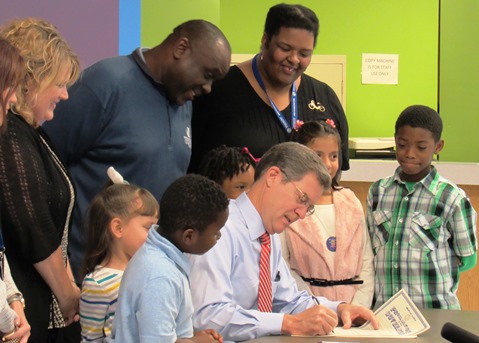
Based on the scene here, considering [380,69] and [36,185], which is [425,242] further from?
[380,69]

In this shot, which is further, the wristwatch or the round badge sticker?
the round badge sticker

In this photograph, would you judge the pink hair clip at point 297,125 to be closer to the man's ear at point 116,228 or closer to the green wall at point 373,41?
the man's ear at point 116,228

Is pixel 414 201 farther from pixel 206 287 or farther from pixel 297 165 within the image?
pixel 206 287

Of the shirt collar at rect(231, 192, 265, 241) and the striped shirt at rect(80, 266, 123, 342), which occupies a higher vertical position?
the shirt collar at rect(231, 192, 265, 241)

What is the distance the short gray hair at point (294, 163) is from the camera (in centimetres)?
274

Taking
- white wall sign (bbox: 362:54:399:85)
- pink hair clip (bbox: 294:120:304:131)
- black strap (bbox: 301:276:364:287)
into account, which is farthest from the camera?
white wall sign (bbox: 362:54:399:85)

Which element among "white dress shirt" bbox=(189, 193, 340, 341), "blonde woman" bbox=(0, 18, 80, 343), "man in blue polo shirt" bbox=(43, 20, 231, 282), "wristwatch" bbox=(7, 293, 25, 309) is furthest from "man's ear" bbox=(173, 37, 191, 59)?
"wristwatch" bbox=(7, 293, 25, 309)

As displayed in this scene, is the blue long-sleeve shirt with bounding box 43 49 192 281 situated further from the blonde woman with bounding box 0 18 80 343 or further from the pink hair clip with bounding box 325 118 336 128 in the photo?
the pink hair clip with bounding box 325 118 336 128

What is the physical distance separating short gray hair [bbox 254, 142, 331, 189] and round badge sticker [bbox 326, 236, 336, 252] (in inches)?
22.0

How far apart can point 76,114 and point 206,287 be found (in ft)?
2.95

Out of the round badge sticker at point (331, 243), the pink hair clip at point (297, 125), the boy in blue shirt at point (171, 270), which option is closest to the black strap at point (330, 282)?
the round badge sticker at point (331, 243)

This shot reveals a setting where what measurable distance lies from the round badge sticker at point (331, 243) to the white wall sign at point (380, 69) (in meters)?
4.77

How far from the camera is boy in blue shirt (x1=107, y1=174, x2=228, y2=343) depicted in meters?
2.16

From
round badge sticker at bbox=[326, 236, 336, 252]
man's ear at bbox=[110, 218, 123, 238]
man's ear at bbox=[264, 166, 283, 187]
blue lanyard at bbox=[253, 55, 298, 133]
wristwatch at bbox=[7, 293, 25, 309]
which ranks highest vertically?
blue lanyard at bbox=[253, 55, 298, 133]
